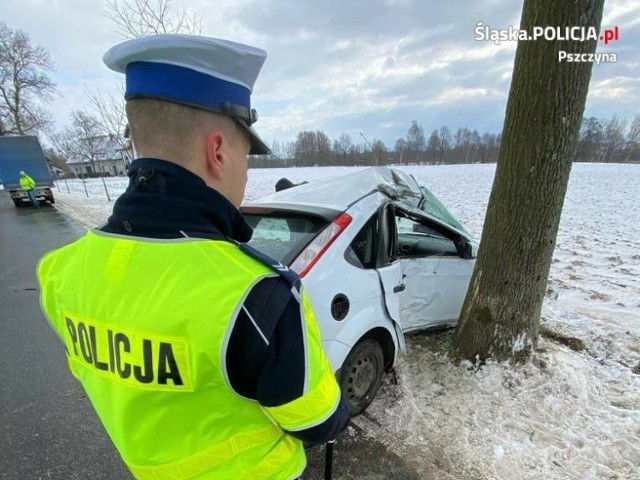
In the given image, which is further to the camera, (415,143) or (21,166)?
(415,143)

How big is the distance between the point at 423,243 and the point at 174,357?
337 centimetres

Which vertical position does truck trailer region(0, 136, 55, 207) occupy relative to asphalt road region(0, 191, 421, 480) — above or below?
above

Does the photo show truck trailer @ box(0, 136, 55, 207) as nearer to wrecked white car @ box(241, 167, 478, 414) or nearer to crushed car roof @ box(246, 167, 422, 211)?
crushed car roof @ box(246, 167, 422, 211)

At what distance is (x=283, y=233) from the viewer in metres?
2.53

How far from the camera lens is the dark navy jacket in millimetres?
837

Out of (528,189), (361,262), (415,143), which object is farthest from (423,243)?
(415,143)

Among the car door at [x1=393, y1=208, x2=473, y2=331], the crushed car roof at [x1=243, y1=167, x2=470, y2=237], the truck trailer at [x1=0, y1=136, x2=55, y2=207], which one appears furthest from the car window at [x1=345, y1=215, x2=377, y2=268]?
the truck trailer at [x1=0, y1=136, x2=55, y2=207]

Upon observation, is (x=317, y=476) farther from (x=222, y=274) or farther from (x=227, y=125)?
(x=227, y=125)

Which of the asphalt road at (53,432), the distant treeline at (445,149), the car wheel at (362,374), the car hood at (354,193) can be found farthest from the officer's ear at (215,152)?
the distant treeline at (445,149)

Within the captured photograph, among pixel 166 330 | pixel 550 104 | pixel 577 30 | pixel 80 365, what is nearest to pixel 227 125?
pixel 166 330

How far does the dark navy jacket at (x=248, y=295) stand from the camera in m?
0.84

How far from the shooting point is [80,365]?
1118 mm

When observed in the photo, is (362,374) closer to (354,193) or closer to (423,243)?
(354,193)

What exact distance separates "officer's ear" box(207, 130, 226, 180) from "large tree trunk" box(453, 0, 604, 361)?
95.1 inches
